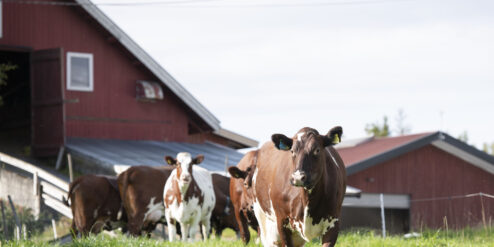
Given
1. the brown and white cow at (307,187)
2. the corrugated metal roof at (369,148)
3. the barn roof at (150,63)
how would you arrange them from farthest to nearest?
the corrugated metal roof at (369,148)
the barn roof at (150,63)
the brown and white cow at (307,187)

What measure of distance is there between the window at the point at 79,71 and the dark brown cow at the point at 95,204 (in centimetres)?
895

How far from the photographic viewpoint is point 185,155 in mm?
14703

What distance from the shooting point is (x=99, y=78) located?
25.3m

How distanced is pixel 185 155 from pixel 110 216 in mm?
2512

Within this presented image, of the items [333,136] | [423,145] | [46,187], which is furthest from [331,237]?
[423,145]

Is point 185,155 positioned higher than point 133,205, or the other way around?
point 185,155

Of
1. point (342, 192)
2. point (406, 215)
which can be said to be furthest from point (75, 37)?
point (342, 192)

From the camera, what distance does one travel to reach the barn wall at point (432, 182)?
2792cm

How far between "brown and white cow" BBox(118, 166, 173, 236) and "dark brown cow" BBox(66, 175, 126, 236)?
35 cm

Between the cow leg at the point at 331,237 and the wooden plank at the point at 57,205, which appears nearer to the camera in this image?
the cow leg at the point at 331,237

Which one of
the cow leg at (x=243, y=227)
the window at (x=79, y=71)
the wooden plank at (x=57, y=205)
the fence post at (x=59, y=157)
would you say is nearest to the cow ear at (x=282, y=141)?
the cow leg at (x=243, y=227)

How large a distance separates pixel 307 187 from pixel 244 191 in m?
4.22

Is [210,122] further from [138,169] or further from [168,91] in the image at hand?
[138,169]

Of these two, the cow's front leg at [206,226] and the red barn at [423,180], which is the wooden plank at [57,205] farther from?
the red barn at [423,180]
